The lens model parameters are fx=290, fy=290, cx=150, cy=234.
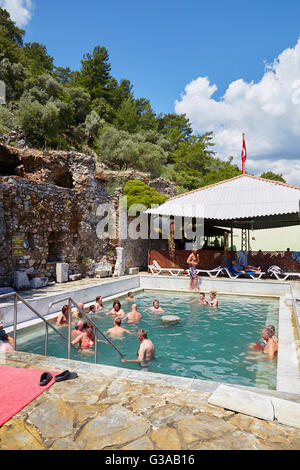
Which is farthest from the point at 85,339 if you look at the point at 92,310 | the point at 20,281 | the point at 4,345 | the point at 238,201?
the point at 238,201

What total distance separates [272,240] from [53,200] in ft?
87.0

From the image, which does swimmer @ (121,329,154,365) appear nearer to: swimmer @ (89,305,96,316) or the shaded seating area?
swimmer @ (89,305,96,316)

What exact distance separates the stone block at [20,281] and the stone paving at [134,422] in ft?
25.8

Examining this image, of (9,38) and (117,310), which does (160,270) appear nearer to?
(117,310)

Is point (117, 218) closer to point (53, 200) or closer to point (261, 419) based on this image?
point (53, 200)

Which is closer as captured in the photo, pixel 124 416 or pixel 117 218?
pixel 124 416

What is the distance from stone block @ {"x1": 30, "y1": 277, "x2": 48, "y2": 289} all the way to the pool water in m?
2.94

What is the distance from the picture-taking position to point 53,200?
1298 cm

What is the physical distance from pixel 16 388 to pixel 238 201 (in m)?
13.7

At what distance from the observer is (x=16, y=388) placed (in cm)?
333

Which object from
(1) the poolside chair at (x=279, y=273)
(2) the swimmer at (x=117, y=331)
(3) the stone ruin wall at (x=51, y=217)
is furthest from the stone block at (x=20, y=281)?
(1) the poolside chair at (x=279, y=273)

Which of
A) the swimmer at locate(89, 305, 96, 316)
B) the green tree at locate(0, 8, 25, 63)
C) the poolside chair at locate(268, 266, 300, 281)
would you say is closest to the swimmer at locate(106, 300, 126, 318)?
the swimmer at locate(89, 305, 96, 316)

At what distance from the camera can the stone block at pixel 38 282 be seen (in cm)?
1104

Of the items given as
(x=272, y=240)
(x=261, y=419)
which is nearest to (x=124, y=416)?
(x=261, y=419)
